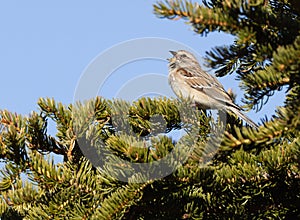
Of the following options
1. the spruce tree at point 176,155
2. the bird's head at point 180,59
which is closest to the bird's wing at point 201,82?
the bird's head at point 180,59

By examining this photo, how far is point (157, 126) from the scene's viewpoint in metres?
3.45

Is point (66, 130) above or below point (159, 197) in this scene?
above

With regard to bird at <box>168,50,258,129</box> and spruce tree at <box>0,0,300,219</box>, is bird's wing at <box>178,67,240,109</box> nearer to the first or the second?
bird at <box>168,50,258,129</box>

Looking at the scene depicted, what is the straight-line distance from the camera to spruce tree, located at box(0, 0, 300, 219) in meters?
2.15

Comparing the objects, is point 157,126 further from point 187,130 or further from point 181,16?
point 181,16

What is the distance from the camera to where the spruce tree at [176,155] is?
2.15 m

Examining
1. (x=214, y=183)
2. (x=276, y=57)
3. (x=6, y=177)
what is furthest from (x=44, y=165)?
(x=276, y=57)

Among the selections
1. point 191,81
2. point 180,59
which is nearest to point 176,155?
point 191,81

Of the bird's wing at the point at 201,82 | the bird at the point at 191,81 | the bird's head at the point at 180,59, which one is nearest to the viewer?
the bird at the point at 191,81

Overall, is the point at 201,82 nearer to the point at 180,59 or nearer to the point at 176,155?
the point at 180,59

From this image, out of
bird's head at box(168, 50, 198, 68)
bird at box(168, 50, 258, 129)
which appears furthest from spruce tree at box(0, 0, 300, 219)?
bird's head at box(168, 50, 198, 68)

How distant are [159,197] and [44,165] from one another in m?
0.69

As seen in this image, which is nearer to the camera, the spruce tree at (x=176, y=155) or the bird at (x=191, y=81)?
the spruce tree at (x=176, y=155)

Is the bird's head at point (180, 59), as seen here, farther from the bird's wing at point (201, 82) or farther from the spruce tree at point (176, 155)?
the spruce tree at point (176, 155)
